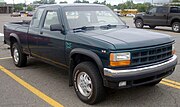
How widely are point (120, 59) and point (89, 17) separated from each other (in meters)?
1.74

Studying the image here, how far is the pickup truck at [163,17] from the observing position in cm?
1772

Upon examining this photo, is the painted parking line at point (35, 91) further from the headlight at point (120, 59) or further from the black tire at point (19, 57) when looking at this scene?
the headlight at point (120, 59)

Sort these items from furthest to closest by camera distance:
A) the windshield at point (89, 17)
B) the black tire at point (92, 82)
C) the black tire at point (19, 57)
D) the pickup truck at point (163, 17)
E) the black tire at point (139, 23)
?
1. the black tire at point (139, 23)
2. the pickup truck at point (163, 17)
3. the black tire at point (19, 57)
4. the windshield at point (89, 17)
5. the black tire at point (92, 82)

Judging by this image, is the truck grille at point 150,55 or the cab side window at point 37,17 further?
the cab side window at point 37,17

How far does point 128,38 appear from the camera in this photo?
14.4 ft

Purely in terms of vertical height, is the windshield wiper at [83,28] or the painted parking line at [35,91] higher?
the windshield wiper at [83,28]

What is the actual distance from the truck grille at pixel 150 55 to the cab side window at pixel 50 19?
79.0 inches

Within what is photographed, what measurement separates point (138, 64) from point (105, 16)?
1.93 m

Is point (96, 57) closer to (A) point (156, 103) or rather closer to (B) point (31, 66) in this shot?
(A) point (156, 103)

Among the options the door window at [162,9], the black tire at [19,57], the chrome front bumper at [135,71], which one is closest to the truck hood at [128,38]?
the chrome front bumper at [135,71]

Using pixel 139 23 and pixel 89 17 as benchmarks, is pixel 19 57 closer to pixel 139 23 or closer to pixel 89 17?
pixel 89 17

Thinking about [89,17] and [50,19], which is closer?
[89,17]

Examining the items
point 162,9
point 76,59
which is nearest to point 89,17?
point 76,59

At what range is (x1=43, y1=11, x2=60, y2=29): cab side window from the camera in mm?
5537
